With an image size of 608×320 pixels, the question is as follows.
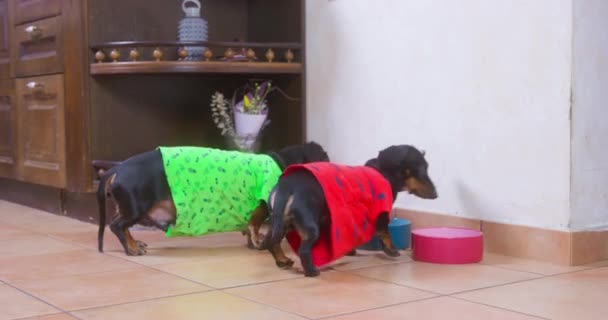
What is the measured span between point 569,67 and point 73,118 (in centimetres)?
191

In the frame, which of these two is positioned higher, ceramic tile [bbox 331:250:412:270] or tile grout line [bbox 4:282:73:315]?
tile grout line [bbox 4:282:73:315]

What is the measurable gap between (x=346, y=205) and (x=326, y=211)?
68mm

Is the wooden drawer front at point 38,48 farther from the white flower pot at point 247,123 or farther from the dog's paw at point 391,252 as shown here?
the dog's paw at point 391,252

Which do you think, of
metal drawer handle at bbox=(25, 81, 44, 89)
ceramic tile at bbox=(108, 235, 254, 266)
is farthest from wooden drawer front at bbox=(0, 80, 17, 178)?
ceramic tile at bbox=(108, 235, 254, 266)

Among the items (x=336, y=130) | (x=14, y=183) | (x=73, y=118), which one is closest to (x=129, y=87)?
(x=73, y=118)

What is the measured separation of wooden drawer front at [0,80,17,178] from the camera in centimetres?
371

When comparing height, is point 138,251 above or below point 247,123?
below

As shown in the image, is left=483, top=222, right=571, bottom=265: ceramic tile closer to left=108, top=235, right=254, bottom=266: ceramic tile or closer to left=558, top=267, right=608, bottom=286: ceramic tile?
left=558, top=267, right=608, bottom=286: ceramic tile

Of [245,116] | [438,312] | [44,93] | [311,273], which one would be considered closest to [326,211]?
[311,273]

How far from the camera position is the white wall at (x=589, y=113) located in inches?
86.0

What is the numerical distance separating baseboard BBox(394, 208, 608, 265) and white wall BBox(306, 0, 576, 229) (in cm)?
3

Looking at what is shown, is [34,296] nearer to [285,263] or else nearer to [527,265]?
[285,263]

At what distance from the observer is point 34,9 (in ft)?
11.2

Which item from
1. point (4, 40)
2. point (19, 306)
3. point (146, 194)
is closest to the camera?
point (19, 306)
